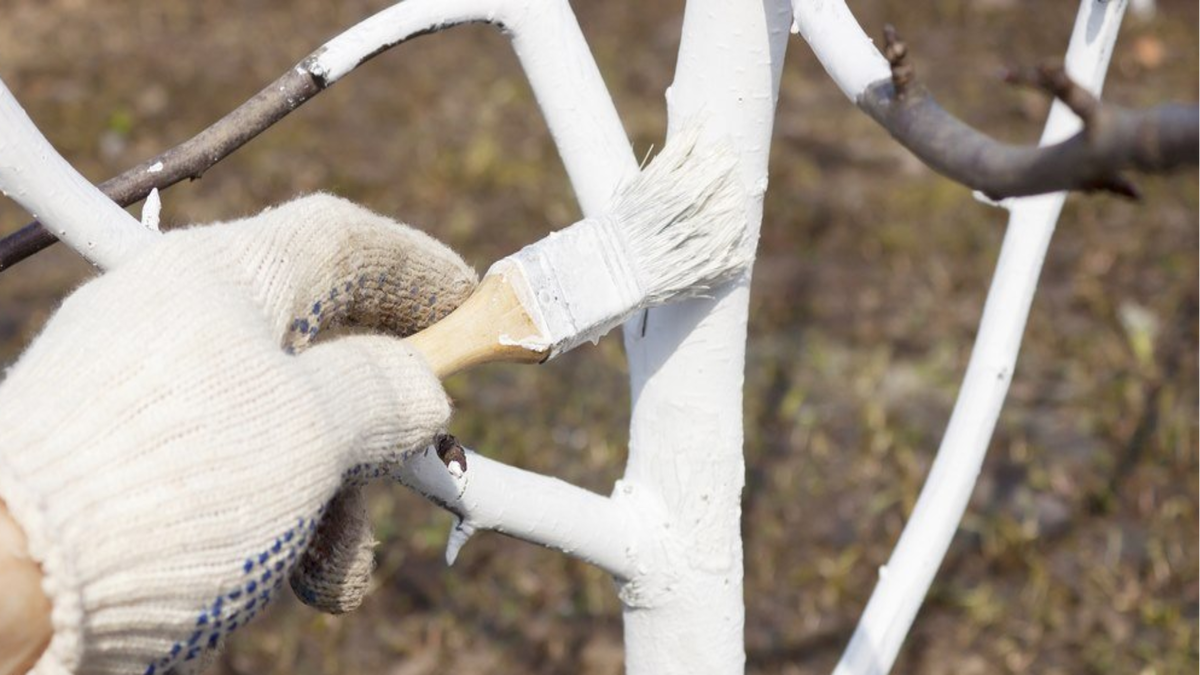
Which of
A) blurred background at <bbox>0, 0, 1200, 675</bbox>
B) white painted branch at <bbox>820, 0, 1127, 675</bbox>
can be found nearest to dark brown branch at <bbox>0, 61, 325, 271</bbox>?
white painted branch at <bbox>820, 0, 1127, 675</bbox>

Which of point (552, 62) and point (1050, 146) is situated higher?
point (1050, 146)

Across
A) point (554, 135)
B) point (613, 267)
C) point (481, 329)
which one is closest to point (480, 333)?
point (481, 329)

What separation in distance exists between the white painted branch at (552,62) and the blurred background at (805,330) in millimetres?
1176

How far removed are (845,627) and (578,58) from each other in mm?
1322

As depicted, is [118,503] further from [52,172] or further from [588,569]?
[588,569]

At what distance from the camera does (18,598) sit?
75cm

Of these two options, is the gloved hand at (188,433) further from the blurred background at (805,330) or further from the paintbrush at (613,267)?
the blurred background at (805,330)

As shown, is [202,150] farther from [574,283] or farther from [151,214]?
[574,283]

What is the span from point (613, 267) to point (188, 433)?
1.23ft

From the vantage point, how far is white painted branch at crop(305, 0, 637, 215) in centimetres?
105

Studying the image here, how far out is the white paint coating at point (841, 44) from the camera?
0.99 m

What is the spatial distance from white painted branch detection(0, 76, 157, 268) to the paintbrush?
0.70 feet

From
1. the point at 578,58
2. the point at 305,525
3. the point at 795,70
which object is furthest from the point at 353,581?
the point at 795,70

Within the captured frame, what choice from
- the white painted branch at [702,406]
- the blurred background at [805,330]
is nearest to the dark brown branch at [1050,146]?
the white painted branch at [702,406]
